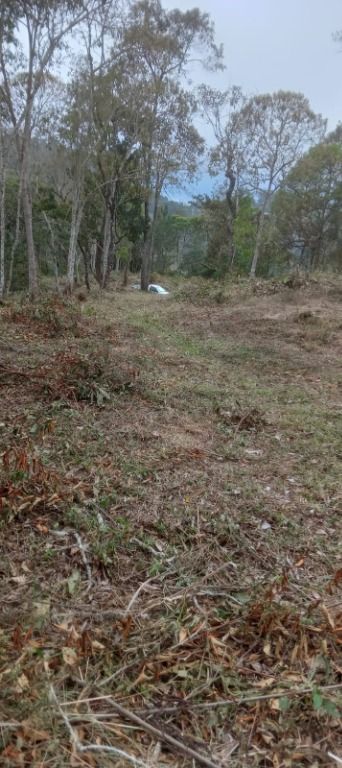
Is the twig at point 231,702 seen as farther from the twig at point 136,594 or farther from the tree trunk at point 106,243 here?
the tree trunk at point 106,243

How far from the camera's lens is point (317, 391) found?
17.0 feet

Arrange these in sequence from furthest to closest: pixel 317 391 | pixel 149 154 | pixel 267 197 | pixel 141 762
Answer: pixel 267 197
pixel 149 154
pixel 317 391
pixel 141 762

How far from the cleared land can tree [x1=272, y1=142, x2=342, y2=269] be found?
58.5ft

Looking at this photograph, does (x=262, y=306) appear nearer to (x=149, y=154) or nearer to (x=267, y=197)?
(x=149, y=154)

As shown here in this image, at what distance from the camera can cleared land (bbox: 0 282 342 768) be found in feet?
4.24

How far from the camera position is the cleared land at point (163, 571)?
1.29 m

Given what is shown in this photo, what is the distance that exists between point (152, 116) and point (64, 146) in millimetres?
2923

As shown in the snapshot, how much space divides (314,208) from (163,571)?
22076mm

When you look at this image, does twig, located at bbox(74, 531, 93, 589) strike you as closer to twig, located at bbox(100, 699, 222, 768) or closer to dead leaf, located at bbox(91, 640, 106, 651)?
dead leaf, located at bbox(91, 640, 106, 651)

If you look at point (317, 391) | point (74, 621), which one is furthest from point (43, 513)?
point (317, 391)

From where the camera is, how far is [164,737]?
49.8 inches

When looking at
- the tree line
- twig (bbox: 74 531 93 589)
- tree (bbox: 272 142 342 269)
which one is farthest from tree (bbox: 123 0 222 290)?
twig (bbox: 74 531 93 589)

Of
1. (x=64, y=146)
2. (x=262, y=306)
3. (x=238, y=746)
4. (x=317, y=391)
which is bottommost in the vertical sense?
(x=238, y=746)

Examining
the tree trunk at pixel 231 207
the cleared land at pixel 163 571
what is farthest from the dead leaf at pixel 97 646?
the tree trunk at pixel 231 207
